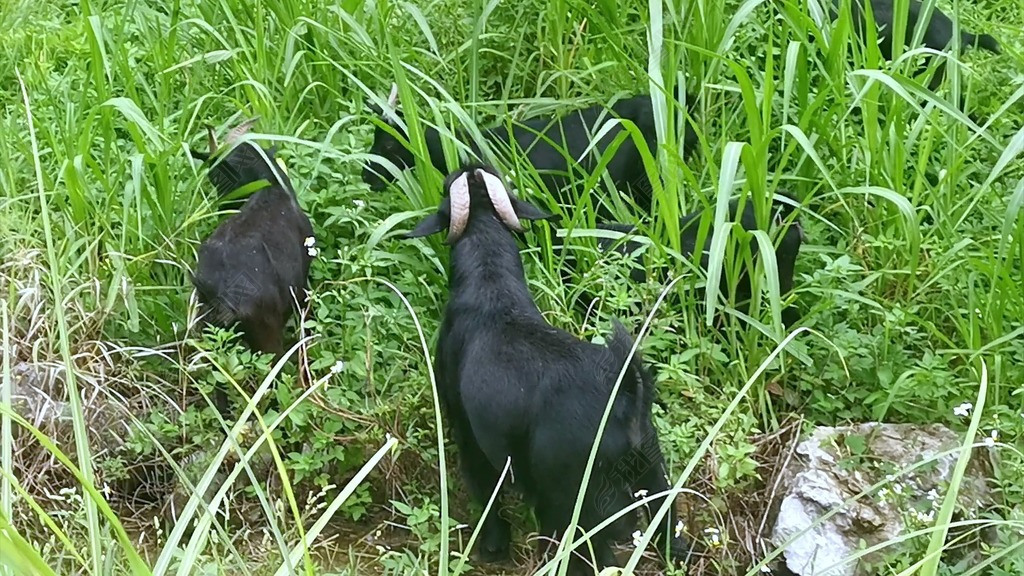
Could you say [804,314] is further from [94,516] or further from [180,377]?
[94,516]

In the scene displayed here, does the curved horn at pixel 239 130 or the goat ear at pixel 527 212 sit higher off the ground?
the curved horn at pixel 239 130

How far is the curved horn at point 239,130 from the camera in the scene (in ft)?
11.5

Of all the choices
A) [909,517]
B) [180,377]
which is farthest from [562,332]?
[180,377]

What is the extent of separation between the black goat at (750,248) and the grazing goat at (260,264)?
778mm

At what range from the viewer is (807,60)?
11.1ft

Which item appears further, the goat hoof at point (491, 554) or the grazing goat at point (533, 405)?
the goat hoof at point (491, 554)

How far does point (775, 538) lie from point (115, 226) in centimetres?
206

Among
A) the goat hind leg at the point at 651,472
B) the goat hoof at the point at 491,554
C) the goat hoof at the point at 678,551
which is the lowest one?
the goat hoof at the point at 491,554

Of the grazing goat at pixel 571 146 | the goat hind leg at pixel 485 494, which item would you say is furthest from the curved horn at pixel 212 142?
the goat hind leg at pixel 485 494

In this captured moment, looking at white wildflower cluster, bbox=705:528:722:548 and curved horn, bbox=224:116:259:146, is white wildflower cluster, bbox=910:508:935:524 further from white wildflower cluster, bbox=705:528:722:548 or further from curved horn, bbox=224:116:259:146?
curved horn, bbox=224:116:259:146

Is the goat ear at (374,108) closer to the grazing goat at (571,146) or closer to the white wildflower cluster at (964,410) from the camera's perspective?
the grazing goat at (571,146)

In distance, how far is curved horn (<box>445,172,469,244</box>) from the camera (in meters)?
3.07

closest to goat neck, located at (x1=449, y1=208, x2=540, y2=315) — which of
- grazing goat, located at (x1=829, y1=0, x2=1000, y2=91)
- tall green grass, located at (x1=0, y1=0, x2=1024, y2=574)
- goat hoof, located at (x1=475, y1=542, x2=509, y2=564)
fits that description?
tall green grass, located at (x1=0, y1=0, x2=1024, y2=574)

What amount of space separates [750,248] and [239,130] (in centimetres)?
158
